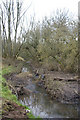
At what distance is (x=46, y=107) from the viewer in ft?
25.6

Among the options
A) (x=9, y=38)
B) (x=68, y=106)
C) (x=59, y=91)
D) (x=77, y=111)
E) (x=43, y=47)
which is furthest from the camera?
(x=9, y=38)

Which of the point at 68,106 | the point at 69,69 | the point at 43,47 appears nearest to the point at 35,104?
the point at 68,106

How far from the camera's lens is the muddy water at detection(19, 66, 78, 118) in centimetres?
689

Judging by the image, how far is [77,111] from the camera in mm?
7449

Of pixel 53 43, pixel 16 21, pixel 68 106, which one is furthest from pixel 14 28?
pixel 68 106

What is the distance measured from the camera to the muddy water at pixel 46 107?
6.89m

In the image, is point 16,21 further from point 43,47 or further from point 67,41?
point 67,41

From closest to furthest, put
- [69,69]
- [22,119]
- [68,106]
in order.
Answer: [22,119], [68,106], [69,69]

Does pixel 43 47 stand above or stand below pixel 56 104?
above

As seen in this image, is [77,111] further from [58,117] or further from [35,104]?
[35,104]

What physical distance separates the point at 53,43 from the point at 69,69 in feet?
8.86

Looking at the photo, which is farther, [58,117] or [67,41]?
[67,41]

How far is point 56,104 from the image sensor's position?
8242mm

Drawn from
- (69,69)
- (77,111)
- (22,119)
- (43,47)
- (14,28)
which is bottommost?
(77,111)
